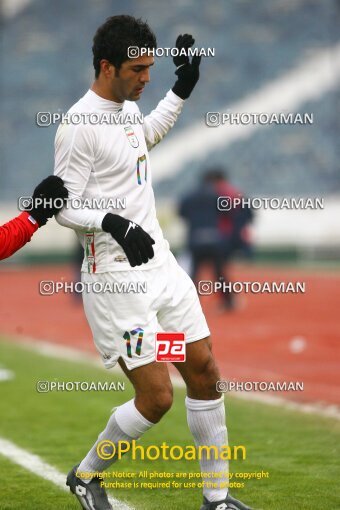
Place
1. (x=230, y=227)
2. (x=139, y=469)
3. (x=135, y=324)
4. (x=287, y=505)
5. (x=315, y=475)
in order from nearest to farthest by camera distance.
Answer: (x=135, y=324) → (x=287, y=505) → (x=315, y=475) → (x=139, y=469) → (x=230, y=227)

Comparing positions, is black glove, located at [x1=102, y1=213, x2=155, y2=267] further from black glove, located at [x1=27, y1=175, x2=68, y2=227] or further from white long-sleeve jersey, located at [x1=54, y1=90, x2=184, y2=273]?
black glove, located at [x1=27, y1=175, x2=68, y2=227]

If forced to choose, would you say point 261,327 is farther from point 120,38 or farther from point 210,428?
point 120,38

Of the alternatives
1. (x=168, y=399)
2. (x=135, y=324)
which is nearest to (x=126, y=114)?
(x=135, y=324)

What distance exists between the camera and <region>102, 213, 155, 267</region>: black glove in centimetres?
464

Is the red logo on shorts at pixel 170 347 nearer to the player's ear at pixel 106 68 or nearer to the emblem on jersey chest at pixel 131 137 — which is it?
the emblem on jersey chest at pixel 131 137

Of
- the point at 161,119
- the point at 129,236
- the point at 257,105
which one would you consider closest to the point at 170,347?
the point at 129,236

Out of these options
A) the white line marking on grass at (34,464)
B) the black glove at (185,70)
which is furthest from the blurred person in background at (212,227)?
the black glove at (185,70)

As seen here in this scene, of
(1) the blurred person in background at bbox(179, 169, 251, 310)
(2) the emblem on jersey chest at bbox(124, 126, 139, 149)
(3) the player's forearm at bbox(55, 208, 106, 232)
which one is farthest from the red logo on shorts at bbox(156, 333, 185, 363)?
(1) the blurred person in background at bbox(179, 169, 251, 310)

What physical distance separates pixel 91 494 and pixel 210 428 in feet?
2.04

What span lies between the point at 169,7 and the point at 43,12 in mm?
3424

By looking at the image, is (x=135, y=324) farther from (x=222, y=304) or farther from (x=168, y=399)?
(x=222, y=304)

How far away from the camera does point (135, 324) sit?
4.71 metres

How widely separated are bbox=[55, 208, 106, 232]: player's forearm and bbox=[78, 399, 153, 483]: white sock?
816 millimetres

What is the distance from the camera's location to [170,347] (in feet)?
15.5
